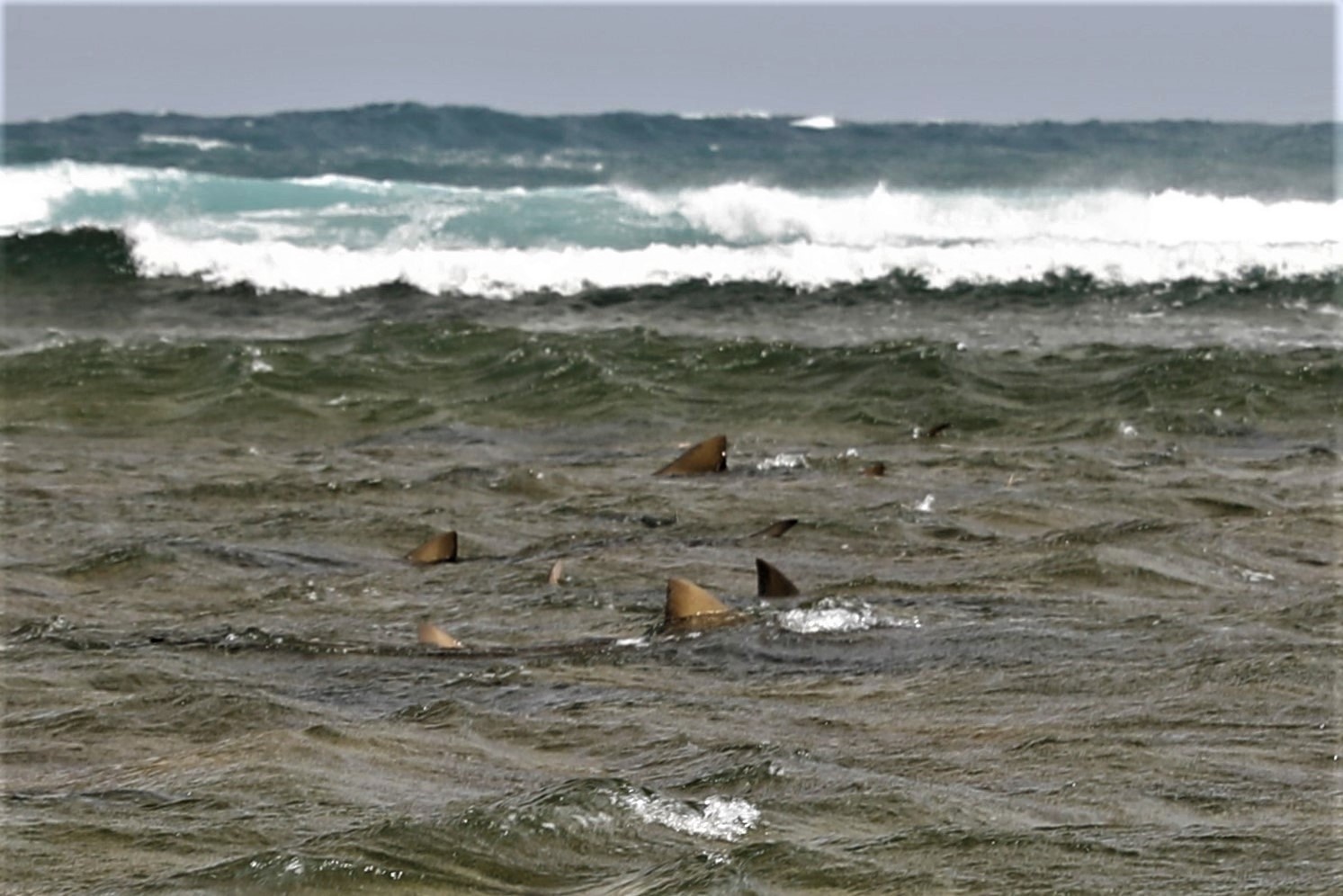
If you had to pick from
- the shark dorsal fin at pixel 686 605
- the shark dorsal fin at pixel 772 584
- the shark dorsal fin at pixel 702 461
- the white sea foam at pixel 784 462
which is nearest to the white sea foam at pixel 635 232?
the white sea foam at pixel 784 462

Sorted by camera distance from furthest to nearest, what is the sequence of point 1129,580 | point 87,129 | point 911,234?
point 87,129
point 911,234
point 1129,580

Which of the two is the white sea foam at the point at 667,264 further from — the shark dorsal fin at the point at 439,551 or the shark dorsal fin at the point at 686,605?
the shark dorsal fin at the point at 686,605

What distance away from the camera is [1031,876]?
170 inches

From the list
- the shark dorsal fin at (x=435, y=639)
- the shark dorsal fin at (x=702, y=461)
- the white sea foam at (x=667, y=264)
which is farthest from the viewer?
the white sea foam at (x=667, y=264)

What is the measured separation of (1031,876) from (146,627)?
4019mm

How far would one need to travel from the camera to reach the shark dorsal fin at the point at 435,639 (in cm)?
691

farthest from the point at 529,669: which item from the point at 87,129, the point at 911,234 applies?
the point at 87,129

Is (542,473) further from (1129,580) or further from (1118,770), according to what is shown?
(1118,770)

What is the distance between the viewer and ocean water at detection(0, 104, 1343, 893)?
4.67 metres

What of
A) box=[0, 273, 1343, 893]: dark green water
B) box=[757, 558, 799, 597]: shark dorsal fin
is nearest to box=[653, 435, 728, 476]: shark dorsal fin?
box=[0, 273, 1343, 893]: dark green water

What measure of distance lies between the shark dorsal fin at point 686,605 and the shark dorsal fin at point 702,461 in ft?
12.8

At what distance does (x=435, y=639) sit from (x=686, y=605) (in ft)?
2.91

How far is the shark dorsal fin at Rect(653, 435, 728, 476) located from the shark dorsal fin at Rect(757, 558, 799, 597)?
3.56 metres

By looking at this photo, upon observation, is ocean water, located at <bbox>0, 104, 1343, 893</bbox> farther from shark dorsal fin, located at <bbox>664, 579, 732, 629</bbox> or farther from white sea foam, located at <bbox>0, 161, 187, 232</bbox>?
white sea foam, located at <bbox>0, 161, 187, 232</bbox>
